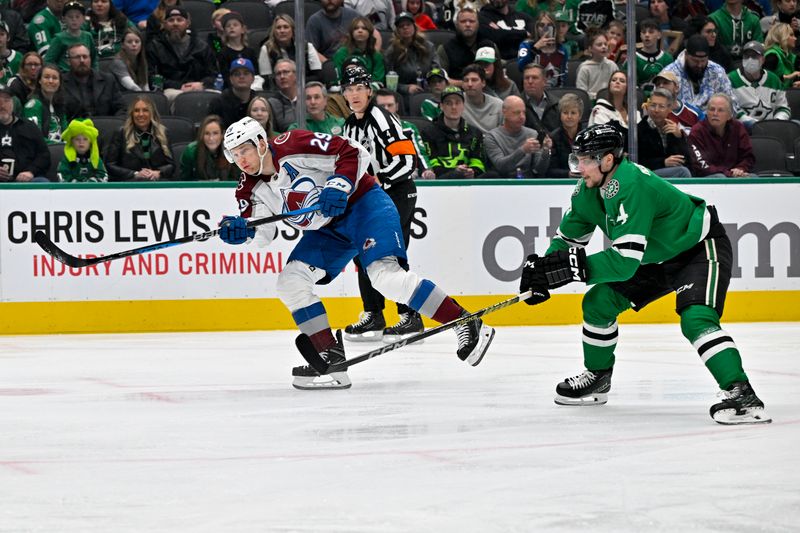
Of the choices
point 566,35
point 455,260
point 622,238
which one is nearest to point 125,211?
point 455,260

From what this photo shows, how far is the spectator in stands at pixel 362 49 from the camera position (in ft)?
27.7

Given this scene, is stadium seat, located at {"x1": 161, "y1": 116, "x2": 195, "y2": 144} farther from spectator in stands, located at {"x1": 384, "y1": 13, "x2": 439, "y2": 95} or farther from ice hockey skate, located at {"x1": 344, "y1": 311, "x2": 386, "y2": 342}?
ice hockey skate, located at {"x1": 344, "y1": 311, "x2": 386, "y2": 342}

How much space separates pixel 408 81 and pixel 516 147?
3.64 ft

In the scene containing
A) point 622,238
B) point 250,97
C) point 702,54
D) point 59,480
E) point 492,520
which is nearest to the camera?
point 492,520

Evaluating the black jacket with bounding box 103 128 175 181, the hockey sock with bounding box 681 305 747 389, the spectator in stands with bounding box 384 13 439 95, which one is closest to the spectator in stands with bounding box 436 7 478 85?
the spectator in stands with bounding box 384 13 439 95

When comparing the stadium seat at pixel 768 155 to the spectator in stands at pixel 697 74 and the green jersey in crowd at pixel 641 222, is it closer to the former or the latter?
the spectator in stands at pixel 697 74

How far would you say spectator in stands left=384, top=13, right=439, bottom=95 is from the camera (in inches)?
A: 341

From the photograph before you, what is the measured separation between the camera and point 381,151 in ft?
20.9

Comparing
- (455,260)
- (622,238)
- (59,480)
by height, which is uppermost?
(622,238)

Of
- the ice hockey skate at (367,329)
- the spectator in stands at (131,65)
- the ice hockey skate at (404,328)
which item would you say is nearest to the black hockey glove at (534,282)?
the ice hockey skate at (404,328)

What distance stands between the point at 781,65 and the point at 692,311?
6080mm

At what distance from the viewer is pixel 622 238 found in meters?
3.88

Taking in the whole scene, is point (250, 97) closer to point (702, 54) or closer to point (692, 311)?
point (702, 54)

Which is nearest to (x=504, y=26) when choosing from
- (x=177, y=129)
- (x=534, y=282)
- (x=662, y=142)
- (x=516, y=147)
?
(x=516, y=147)
